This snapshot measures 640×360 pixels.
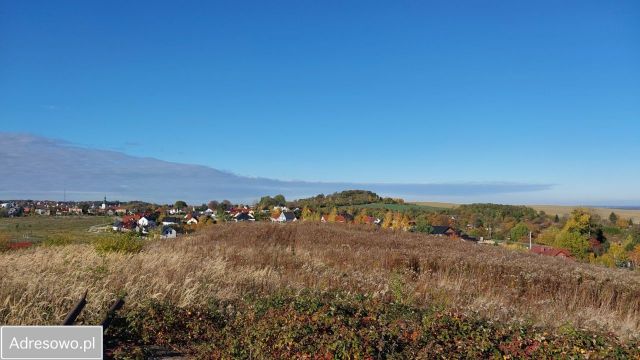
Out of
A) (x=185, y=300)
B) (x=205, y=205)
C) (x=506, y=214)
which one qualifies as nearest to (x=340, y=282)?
(x=185, y=300)

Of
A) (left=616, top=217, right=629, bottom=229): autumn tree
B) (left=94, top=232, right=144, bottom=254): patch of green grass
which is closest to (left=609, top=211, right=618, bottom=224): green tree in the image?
(left=616, top=217, right=629, bottom=229): autumn tree

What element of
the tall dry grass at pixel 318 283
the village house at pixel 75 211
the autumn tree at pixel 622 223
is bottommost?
the autumn tree at pixel 622 223

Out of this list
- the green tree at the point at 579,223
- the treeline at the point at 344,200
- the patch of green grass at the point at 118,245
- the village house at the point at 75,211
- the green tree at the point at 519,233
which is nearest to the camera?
the patch of green grass at the point at 118,245

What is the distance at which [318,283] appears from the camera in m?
7.97

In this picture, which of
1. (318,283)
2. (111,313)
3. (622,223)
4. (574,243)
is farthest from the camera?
(622,223)

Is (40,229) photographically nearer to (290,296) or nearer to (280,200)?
(280,200)

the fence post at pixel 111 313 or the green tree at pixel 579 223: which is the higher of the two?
the fence post at pixel 111 313

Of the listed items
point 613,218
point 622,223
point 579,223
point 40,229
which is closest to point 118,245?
point 40,229

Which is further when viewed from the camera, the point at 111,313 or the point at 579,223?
the point at 579,223

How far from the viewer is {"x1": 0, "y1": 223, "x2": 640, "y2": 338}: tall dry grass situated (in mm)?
5875

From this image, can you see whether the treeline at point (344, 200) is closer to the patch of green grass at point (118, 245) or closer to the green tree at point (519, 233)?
the green tree at point (519, 233)

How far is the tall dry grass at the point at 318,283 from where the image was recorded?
19.3ft

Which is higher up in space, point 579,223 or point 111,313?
point 111,313

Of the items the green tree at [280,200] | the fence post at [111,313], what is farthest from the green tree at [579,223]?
the fence post at [111,313]
